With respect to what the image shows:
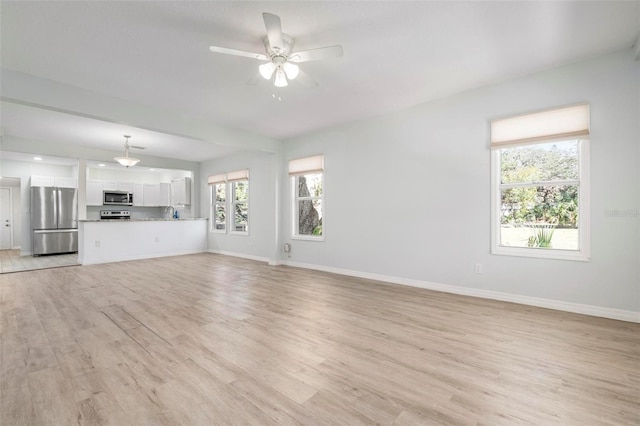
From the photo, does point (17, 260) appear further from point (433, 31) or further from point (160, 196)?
point (433, 31)

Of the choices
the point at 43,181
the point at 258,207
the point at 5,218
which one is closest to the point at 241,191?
the point at 258,207

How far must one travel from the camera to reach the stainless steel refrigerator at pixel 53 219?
7.31 m

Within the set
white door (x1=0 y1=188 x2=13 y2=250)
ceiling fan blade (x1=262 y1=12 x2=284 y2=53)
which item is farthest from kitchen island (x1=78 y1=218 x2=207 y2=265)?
ceiling fan blade (x1=262 y1=12 x2=284 y2=53)

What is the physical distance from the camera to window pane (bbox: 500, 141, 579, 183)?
3.20 metres

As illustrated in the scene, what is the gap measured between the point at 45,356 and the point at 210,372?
1388 mm

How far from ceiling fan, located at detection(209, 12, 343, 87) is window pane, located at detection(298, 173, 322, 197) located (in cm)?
309

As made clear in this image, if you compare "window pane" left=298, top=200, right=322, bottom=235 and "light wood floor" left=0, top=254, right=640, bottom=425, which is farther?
"window pane" left=298, top=200, right=322, bottom=235

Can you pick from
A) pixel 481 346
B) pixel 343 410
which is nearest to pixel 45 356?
pixel 343 410

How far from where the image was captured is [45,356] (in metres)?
2.19

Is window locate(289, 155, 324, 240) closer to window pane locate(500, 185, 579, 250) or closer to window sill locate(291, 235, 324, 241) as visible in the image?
window sill locate(291, 235, 324, 241)

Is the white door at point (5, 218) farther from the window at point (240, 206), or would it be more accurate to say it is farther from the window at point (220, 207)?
the window at point (240, 206)

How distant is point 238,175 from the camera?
7.36 meters

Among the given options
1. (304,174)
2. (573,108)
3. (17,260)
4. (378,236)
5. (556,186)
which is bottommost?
(17,260)

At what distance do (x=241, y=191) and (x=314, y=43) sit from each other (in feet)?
17.6
